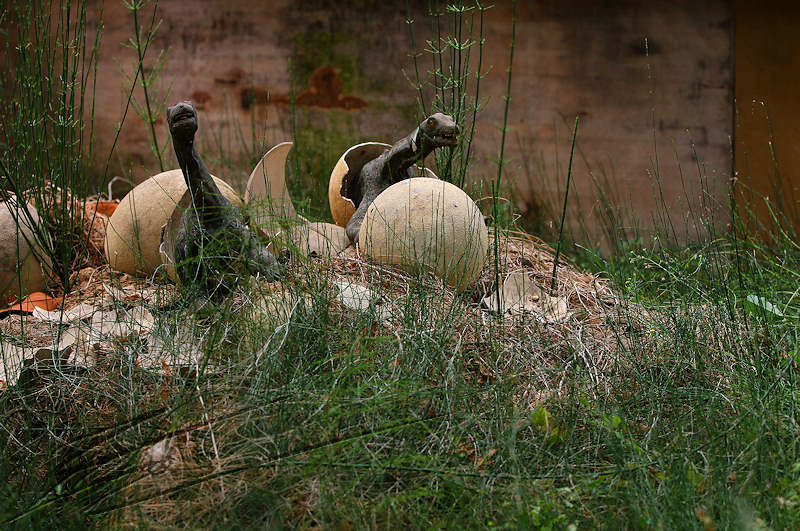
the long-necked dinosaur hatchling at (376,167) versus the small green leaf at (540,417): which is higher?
the long-necked dinosaur hatchling at (376,167)

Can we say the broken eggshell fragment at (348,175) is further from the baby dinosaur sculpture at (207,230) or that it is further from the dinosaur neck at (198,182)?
the dinosaur neck at (198,182)

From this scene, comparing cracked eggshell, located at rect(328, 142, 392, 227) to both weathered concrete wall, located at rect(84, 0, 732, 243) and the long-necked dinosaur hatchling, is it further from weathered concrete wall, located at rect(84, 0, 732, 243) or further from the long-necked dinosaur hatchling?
weathered concrete wall, located at rect(84, 0, 732, 243)

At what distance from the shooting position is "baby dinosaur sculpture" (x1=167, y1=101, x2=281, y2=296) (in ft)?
8.03

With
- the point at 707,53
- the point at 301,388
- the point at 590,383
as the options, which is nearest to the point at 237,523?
the point at 301,388

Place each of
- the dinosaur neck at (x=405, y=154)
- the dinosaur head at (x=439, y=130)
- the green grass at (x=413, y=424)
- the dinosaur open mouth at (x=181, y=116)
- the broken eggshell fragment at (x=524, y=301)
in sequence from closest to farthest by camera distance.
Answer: the green grass at (x=413, y=424) < the dinosaur open mouth at (x=181, y=116) < the broken eggshell fragment at (x=524, y=301) < the dinosaur head at (x=439, y=130) < the dinosaur neck at (x=405, y=154)

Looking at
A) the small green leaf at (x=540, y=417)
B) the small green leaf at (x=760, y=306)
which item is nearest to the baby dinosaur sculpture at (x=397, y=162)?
the small green leaf at (x=760, y=306)

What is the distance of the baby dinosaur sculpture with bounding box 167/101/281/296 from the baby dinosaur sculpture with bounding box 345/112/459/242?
674mm

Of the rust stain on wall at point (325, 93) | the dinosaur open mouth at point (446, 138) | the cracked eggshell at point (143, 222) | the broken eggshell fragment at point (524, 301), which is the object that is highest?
the dinosaur open mouth at point (446, 138)

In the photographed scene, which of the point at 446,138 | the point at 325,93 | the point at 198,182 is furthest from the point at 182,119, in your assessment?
the point at 325,93

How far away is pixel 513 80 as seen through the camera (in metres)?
5.55

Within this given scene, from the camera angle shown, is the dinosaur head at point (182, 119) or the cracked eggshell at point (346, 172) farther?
the cracked eggshell at point (346, 172)

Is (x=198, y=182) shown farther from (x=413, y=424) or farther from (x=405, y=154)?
(x=413, y=424)

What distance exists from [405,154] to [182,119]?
1.05m

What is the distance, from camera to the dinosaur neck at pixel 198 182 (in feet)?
8.09
